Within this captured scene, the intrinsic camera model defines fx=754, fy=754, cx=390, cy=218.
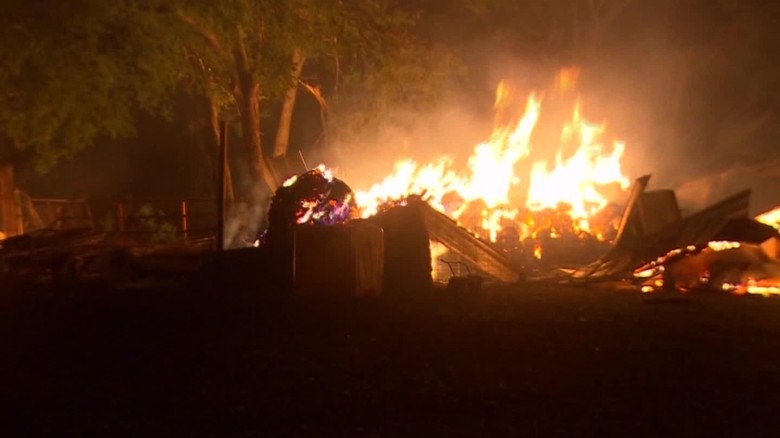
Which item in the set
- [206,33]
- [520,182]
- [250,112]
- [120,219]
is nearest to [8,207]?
[120,219]

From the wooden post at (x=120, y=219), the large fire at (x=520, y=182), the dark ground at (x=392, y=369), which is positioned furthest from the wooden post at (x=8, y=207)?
the dark ground at (x=392, y=369)

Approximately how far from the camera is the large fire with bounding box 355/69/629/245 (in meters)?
20.4

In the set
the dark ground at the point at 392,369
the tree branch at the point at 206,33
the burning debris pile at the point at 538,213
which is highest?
the tree branch at the point at 206,33

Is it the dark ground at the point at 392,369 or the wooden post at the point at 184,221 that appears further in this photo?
the wooden post at the point at 184,221

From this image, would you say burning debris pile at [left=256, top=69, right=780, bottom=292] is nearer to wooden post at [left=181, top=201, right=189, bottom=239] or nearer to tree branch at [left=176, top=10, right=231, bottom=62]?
wooden post at [left=181, top=201, right=189, bottom=239]

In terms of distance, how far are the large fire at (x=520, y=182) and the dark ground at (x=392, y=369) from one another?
319 inches

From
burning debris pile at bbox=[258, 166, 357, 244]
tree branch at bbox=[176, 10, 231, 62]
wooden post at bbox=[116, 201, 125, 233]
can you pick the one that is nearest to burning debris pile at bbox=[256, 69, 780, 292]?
burning debris pile at bbox=[258, 166, 357, 244]

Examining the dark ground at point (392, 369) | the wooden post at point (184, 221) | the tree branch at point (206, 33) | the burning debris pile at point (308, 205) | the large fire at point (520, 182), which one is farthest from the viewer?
the wooden post at point (184, 221)

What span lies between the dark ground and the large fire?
8.10 meters

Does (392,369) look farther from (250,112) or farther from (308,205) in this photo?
(250,112)

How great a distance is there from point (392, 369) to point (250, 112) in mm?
16134

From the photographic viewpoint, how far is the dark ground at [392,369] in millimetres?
5578

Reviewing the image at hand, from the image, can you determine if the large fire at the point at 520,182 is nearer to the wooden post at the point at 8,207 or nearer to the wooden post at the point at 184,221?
the wooden post at the point at 184,221

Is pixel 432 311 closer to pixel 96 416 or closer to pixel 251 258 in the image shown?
pixel 251 258
